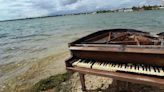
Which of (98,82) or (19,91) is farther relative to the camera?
(19,91)

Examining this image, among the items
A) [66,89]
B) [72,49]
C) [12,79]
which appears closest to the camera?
[72,49]

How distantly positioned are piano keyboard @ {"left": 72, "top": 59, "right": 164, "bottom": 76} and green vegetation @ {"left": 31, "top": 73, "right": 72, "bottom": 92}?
1.87 m

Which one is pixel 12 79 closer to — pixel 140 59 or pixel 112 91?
pixel 112 91

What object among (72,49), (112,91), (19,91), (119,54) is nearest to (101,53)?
(119,54)

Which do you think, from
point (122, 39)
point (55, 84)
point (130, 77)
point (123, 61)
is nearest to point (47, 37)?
point (55, 84)

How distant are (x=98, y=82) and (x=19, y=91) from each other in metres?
2.74

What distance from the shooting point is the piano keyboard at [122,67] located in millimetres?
3465

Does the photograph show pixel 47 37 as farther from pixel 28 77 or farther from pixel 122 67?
pixel 122 67

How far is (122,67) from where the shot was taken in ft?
12.6

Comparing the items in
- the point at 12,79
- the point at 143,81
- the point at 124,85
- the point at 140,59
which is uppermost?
the point at 140,59

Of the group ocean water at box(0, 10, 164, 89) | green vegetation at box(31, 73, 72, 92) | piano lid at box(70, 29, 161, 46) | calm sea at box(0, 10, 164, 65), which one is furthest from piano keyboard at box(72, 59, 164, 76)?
calm sea at box(0, 10, 164, 65)

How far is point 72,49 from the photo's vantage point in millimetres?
4547

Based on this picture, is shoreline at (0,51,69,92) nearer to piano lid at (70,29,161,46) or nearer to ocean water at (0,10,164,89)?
ocean water at (0,10,164,89)

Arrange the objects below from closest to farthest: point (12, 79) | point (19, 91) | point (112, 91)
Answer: point (112, 91), point (19, 91), point (12, 79)
